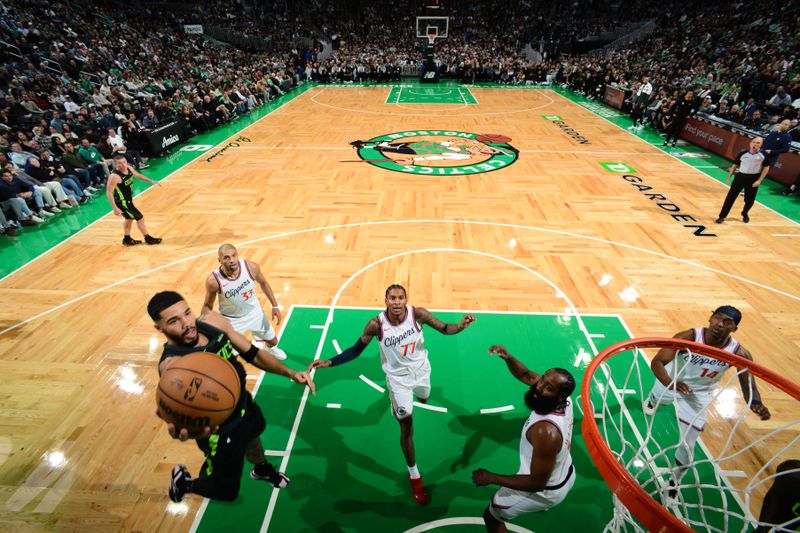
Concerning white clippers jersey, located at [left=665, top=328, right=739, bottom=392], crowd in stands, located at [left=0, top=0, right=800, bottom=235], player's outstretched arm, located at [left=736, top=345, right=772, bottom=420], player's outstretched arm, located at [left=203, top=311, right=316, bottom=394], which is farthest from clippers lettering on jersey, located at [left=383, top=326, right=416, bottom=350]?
crowd in stands, located at [left=0, top=0, right=800, bottom=235]

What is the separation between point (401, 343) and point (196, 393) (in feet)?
5.21

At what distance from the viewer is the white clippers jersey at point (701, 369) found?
3.43 metres

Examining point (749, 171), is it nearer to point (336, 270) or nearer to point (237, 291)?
point (336, 270)

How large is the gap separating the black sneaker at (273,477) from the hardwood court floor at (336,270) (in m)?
0.61

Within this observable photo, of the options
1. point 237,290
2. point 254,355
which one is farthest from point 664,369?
point 237,290

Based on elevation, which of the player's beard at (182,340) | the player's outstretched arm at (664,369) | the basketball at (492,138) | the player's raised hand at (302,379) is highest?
the player's beard at (182,340)

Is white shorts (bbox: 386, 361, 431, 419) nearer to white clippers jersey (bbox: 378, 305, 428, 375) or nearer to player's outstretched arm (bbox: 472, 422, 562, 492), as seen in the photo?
white clippers jersey (bbox: 378, 305, 428, 375)

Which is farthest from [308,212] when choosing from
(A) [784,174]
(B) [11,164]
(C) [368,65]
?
(C) [368,65]

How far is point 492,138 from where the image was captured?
557 inches

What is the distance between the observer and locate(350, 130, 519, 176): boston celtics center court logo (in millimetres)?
11570

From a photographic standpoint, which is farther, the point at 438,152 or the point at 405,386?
the point at 438,152

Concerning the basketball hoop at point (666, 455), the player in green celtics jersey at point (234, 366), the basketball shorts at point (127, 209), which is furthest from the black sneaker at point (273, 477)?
the basketball shorts at point (127, 209)

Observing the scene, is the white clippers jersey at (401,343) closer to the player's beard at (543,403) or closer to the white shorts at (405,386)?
the white shorts at (405,386)

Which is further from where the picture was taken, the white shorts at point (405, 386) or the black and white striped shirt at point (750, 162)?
the black and white striped shirt at point (750, 162)
